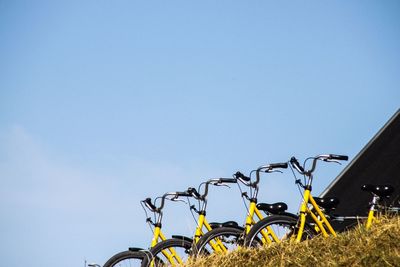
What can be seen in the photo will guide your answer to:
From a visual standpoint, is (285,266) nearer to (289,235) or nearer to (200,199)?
(289,235)

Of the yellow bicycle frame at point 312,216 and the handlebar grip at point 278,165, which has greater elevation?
the handlebar grip at point 278,165

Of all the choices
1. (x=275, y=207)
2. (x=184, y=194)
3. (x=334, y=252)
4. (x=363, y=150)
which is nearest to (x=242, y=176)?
(x=275, y=207)

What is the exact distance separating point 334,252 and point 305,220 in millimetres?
917

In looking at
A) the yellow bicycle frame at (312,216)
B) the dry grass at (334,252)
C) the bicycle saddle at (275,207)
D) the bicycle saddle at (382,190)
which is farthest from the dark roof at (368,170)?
the dry grass at (334,252)

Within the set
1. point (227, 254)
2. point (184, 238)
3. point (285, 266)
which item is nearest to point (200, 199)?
point (184, 238)

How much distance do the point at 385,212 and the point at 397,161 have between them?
11.2 feet

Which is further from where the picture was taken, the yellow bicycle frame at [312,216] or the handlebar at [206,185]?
the handlebar at [206,185]

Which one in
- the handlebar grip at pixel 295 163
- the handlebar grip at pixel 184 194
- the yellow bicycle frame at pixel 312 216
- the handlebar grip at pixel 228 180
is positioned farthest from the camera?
the handlebar grip at pixel 184 194

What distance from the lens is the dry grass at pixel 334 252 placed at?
9.55 metres

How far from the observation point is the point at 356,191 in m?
15.0

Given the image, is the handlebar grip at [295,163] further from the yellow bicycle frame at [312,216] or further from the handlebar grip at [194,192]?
the handlebar grip at [194,192]

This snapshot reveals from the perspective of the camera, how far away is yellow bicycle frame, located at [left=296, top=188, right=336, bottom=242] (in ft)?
35.6

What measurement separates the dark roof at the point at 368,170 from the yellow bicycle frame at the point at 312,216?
11.2ft

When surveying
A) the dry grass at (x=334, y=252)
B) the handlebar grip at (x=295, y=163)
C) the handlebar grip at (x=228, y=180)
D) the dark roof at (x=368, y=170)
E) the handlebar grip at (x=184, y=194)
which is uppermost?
the dark roof at (x=368, y=170)
